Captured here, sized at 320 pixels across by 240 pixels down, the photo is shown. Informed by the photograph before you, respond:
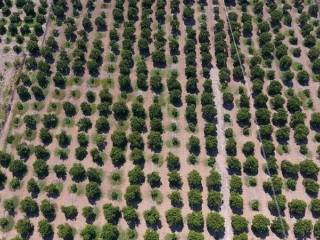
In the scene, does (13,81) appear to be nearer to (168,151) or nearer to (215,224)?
(168,151)

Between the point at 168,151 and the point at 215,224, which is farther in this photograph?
the point at 168,151

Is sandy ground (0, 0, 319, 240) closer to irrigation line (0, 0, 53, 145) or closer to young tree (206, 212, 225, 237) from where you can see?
irrigation line (0, 0, 53, 145)

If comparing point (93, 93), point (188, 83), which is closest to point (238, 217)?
point (188, 83)

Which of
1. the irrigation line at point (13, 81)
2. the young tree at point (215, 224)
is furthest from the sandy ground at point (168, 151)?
the young tree at point (215, 224)

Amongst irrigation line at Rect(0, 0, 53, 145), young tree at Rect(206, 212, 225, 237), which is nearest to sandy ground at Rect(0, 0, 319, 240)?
irrigation line at Rect(0, 0, 53, 145)

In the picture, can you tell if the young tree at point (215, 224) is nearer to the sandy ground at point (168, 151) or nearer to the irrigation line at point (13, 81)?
the sandy ground at point (168, 151)

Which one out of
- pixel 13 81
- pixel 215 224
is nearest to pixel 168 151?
pixel 215 224

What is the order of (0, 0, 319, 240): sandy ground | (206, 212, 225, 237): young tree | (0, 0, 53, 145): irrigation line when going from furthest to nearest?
(0, 0, 53, 145): irrigation line → (0, 0, 319, 240): sandy ground → (206, 212, 225, 237): young tree

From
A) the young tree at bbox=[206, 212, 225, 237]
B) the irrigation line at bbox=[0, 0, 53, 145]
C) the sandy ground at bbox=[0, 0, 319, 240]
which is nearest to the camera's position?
the young tree at bbox=[206, 212, 225, 237]

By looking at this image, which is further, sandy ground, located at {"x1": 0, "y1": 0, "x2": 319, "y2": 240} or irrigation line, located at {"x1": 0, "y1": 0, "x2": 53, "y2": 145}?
irrigation line, located at {"x1": 0, "y1": 0, "x2": 53, "y2": 145}

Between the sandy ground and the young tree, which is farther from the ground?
the sandy ground

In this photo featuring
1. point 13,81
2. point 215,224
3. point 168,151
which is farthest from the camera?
point 13,81

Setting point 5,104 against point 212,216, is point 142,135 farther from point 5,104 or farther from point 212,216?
point 5,104
